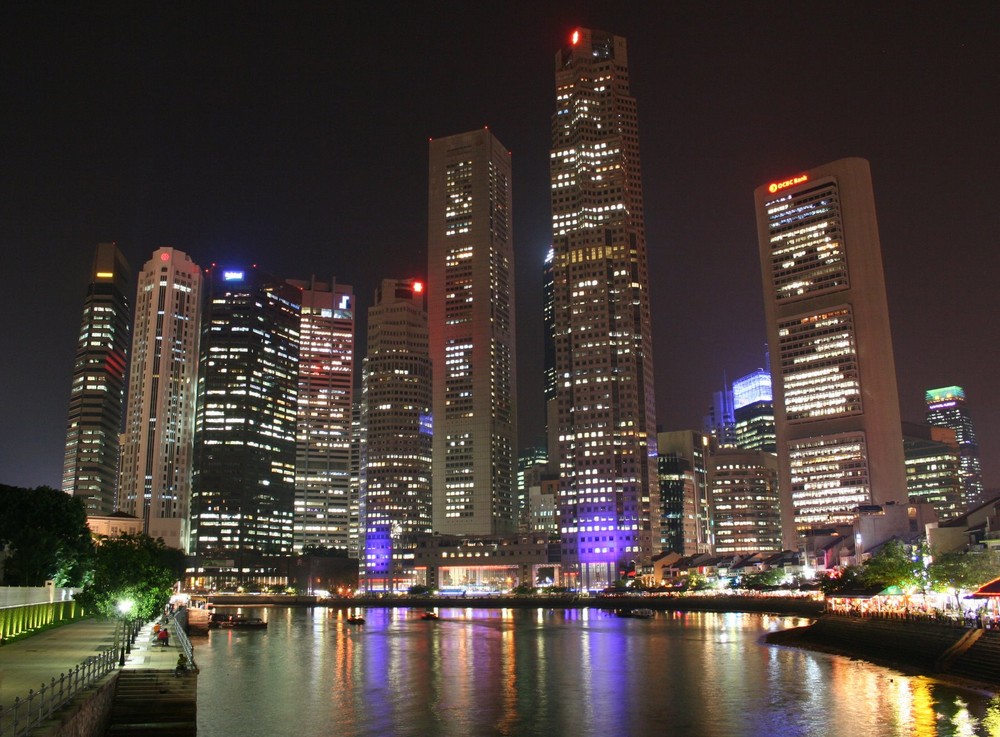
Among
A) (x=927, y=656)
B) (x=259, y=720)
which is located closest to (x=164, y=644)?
(x=259, y=720)

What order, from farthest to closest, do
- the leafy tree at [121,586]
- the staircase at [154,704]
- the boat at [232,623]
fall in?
the boat at [232,623]
the leafy tree at [121,586]
the staircase at [154,704]

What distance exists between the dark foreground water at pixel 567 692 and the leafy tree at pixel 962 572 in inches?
803

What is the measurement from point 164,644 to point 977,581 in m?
81.9

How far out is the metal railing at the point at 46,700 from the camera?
2818cm

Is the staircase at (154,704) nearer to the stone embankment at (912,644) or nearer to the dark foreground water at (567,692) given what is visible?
the dark foreground water at (567,692)

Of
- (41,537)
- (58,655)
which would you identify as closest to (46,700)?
(58,655)

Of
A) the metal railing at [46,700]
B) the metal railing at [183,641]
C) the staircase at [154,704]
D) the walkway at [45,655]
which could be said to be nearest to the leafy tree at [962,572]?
the metal railing at [183,641]

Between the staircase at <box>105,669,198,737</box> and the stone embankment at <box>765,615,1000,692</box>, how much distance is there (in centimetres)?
5152

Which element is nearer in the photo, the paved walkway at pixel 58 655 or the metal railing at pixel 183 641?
the paved walkway at pixel 58 655

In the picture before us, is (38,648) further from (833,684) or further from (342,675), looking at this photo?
(833,684)

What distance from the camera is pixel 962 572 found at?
96125 millimetres

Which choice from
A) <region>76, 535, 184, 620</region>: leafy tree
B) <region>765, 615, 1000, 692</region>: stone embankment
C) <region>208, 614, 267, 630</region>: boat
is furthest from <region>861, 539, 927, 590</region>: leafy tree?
<region>208, 614, 267, 630</region>: boat

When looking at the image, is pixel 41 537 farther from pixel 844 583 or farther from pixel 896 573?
pixel 844 583

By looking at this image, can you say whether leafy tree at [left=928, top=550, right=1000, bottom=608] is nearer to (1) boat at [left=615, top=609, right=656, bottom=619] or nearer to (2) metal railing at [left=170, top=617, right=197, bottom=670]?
(1) boat at [left=615, top=609, right=656, bottom=619]
